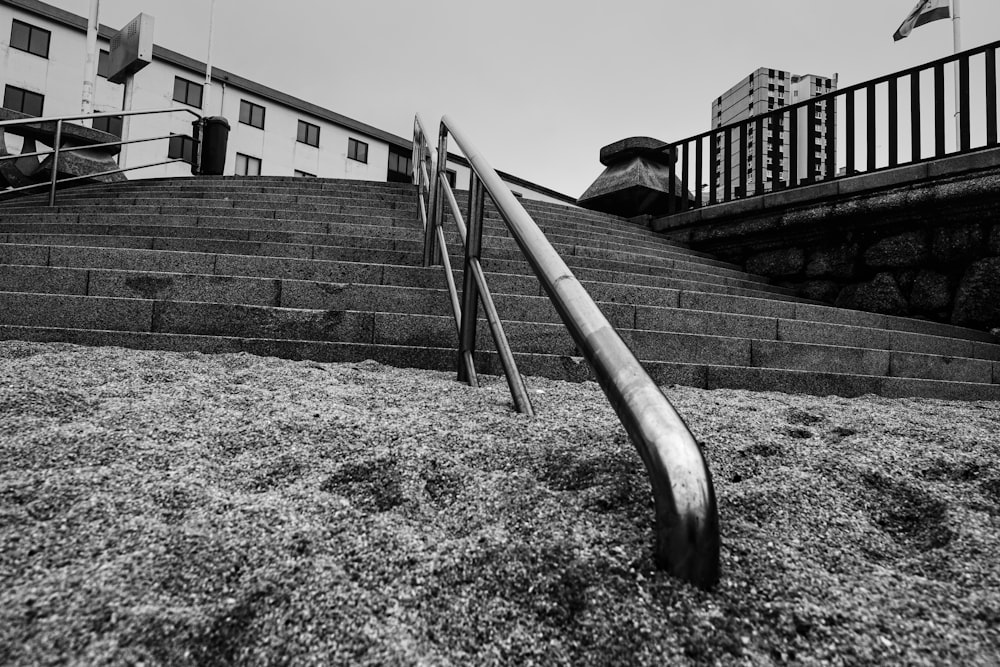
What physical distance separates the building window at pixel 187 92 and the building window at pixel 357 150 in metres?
6.54

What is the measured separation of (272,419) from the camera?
4.75 ft

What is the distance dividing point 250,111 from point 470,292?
2632 cm

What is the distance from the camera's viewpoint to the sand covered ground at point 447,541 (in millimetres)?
756

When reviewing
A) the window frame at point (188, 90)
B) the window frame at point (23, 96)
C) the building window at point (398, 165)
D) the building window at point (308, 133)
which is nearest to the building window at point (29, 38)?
the window frame at point (23, 96)

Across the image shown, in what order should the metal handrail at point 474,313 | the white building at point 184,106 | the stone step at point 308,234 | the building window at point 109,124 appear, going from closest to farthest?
the metal handrail at point 474,313 < the stone step at point 308,234 < the building window at point 109,124 < the white building at point 184,106

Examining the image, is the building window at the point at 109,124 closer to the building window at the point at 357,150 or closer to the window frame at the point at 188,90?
the window frame at the point at 188,90

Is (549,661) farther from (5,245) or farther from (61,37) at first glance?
(61,37)

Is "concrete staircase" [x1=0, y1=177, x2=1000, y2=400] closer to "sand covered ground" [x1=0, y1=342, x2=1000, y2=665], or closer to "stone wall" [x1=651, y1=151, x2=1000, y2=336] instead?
"stone wall" [x1=651, y1=151, x2=1000, y2=336]

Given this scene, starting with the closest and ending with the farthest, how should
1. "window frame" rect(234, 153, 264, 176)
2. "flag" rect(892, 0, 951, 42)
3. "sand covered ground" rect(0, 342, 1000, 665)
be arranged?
"sand covered ground" rect(0, 342, 1000, 665)
"flag" rect(892, 0, 951, 42)
"window frame" rect(234, 153, 264, 176)

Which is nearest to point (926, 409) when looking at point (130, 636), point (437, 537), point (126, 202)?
point (437, 537)

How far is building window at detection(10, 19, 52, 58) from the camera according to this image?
19.3m

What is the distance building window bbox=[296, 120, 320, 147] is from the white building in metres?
0.04

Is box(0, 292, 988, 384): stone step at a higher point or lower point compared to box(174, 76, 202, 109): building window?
lower

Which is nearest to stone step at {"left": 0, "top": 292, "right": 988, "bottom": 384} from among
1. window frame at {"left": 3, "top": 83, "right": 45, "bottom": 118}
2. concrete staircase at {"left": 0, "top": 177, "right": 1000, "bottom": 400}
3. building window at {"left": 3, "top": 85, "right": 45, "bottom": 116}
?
concrete staircase at {"left": 0, "top": 177, "right": 1000, "bottom": 400}
